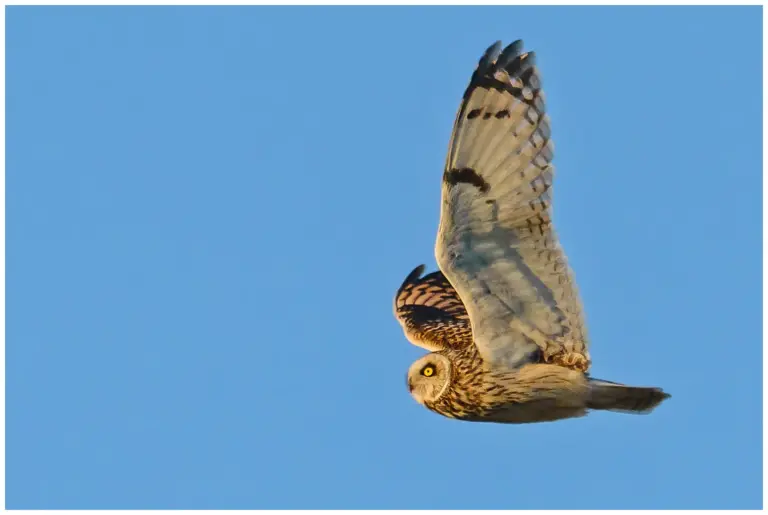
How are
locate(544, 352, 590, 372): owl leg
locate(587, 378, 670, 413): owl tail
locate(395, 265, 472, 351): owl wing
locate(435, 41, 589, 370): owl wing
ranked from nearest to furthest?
locate(435, 41, 589, 370): owl wing, locate(587, 378, 670, 413): owl tail, locate(544, 352, 590, 372): owl leg, locate(395, 265, 472, 351): owl wing

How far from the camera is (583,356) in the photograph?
798 cm

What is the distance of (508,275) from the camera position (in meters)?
7.86

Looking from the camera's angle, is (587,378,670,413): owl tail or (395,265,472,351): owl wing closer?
(587,378,670,413): owl tail

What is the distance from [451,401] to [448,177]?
3.53 feet

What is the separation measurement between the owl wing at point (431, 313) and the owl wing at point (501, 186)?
26.7 inches

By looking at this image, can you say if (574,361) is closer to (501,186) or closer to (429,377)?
(429,377)

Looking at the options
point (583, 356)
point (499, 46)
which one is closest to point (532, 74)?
point (499, 46)

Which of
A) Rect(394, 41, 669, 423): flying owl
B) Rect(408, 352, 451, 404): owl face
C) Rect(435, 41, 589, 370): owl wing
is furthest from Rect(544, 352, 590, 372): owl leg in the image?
Rect(408, 352, 451, 404): owl face

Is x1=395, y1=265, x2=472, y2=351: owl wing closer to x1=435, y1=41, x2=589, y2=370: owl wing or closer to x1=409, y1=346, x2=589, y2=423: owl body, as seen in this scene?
x1=409, y1=346, x2=589, y2=423: owl body

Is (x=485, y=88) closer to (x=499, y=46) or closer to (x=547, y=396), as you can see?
(x=499, y=46)

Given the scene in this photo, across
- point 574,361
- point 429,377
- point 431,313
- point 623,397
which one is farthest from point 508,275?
point 431,313

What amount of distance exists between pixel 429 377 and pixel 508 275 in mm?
641

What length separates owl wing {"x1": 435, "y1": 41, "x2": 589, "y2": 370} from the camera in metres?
7.74

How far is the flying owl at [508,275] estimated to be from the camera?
7.76 m
